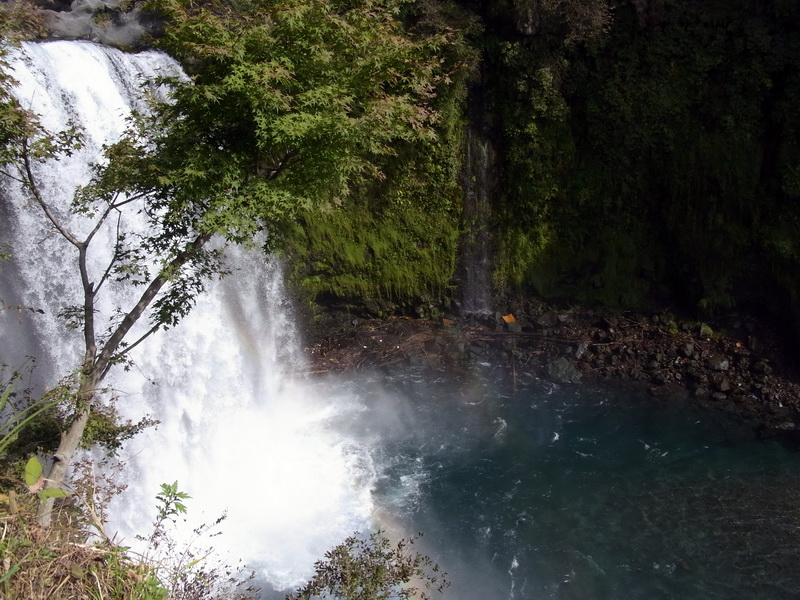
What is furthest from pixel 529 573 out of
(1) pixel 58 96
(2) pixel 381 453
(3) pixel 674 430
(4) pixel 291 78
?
(1) pixel 58 96

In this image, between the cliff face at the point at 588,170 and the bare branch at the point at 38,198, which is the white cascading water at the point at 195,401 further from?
the bare branch at the point at 38,198

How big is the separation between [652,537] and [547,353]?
5509mm

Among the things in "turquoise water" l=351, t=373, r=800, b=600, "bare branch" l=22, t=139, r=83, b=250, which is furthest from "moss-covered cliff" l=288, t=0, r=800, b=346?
"bare branch" l=22, t=139, r=83, b=250

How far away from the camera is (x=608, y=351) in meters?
14.4

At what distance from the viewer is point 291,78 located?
21.9 ft

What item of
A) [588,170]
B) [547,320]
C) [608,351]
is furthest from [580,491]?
[588,170]

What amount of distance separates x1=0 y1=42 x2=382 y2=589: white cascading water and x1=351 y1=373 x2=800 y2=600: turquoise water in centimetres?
108

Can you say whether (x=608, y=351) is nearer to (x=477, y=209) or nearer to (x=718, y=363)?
(x=718, y=363)

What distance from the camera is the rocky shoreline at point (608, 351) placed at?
1303cm

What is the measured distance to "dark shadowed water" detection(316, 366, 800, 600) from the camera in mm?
9141

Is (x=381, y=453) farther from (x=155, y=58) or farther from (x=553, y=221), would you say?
(x=155, y=58)

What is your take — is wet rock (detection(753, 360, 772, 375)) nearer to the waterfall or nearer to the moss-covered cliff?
the moss-covered cliff

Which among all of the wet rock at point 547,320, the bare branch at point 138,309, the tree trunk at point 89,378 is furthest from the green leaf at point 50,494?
the wet rock at point 547,320

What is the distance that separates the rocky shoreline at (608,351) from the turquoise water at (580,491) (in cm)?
63
